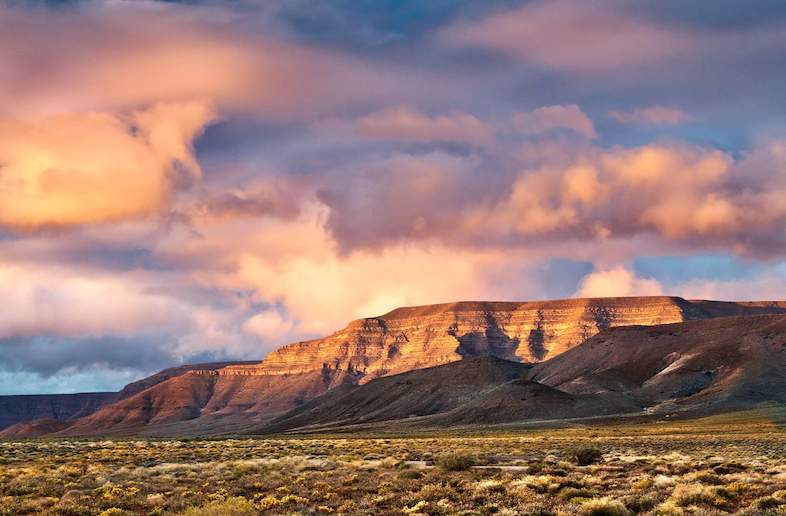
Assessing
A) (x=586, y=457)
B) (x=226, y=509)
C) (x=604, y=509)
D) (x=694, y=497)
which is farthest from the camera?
(x=586, y=457)

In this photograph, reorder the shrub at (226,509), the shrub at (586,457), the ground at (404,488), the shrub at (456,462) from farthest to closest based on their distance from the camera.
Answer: the shrub at (586,457)
the shrub at (456,462)
the ground at (404,488)
the shrub at (226,509)

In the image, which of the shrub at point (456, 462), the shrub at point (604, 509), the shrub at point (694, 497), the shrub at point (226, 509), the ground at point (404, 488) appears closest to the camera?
the shrub at point (604, 509)

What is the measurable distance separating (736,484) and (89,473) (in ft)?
101

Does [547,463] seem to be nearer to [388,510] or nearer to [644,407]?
[388,510]

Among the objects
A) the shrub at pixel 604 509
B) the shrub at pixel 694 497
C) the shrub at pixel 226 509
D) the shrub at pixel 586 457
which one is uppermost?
the shrub at pixel 226 509

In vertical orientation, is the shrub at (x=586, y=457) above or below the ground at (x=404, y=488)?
below

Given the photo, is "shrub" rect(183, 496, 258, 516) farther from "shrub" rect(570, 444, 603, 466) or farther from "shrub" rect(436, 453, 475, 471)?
"shrub" rect(570, 444, 603, 466)

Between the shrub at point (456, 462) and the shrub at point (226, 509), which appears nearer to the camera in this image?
the shrub at point (226, 509)

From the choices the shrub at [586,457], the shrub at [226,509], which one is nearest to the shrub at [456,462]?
the shrub at [586,457]

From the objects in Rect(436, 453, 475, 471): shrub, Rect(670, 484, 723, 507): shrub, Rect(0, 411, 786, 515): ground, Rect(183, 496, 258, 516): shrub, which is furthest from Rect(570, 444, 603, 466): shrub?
Rect(183, 496, 258, 516): shrub

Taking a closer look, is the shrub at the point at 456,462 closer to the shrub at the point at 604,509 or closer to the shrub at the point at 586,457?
the shrub at the point at 586,457

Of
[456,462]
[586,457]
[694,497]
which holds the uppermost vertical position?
[456,462]

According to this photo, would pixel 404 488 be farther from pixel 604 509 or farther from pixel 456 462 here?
pixel 604 509

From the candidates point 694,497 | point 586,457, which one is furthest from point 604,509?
point 586,457
